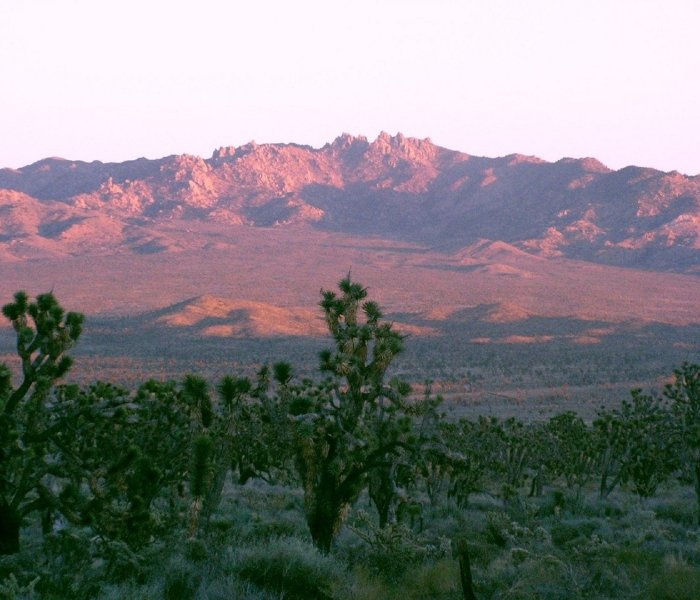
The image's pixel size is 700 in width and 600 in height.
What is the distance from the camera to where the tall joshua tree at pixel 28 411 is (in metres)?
12.7

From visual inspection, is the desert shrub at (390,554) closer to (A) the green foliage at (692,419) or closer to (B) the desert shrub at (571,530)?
(B) the desert shrub at (571,530)

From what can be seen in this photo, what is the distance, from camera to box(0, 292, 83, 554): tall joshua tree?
41.8 ft

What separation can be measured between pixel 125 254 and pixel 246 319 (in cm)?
7991

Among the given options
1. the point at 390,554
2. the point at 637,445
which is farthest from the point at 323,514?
the point at 637,445

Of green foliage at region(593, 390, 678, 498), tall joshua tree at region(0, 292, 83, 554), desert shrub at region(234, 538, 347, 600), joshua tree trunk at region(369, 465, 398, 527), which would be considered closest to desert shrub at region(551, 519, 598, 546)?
joshua tree trunk at region(369, 465, 398, 527)

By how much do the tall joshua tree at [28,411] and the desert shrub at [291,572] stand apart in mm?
3096

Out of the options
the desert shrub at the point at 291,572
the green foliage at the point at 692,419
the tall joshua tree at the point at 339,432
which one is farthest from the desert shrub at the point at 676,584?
the green foliage at the point at 692,419

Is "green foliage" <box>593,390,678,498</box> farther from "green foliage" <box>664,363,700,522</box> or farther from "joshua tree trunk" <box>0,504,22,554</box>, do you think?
"joshua tree trunk" <box>0,504,22,554</box>

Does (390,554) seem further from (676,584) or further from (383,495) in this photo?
(383,495)

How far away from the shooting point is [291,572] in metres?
11.2

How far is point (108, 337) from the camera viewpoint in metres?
105

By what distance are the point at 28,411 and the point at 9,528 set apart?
1547 mm

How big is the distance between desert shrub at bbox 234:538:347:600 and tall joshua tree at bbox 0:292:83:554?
3096mm

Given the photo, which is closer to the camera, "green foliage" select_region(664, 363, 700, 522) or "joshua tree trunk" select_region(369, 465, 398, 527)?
"joshua tree trunk" select_region(369, 465, 398, 527)
